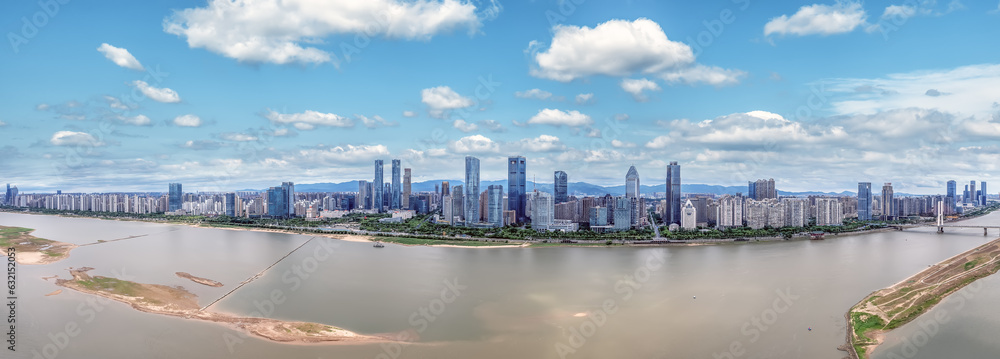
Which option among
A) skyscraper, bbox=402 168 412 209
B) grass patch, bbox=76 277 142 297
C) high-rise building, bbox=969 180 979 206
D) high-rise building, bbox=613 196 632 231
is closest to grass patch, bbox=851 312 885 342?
grass patch, bbox=76 277 142 297

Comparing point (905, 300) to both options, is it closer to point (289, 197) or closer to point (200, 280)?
point (200, 280)

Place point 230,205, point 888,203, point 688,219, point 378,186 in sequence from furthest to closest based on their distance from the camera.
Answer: point 378,186, point 230,205, point 888,203, point 688,219

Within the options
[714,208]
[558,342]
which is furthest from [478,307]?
[714,208]

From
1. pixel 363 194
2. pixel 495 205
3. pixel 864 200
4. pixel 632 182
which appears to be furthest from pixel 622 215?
pixel 363 194

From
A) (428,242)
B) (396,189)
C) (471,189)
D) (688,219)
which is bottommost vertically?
(428,242)

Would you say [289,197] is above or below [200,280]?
above

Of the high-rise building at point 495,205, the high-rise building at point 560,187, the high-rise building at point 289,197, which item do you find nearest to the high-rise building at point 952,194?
the high-rise building at point 560,187
